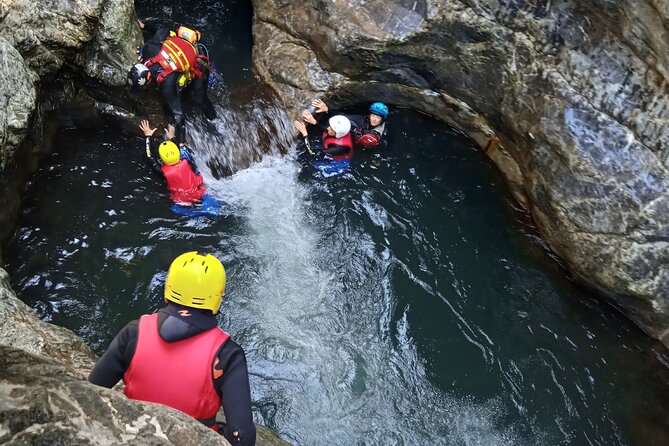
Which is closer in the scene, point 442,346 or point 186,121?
point 442,346

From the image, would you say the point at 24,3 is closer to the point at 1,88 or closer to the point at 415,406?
the point at 1,88

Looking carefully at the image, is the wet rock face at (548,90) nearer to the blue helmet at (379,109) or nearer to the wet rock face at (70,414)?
the blue helmet at (379,109)

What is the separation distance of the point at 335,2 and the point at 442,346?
468 centimetres

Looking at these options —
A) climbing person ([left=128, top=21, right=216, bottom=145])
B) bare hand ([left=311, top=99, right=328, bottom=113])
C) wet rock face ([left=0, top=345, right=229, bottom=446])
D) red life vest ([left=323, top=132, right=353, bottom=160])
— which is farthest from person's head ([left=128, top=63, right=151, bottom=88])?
wet rock face ([left=0, top=345, right=229, bottom=446])

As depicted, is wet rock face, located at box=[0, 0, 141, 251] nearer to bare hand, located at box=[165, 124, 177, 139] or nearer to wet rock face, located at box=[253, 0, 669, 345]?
bare hand, located at box=[165, 124, 177, 139]

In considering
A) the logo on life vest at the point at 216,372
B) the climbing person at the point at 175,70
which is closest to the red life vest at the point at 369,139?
the climbing person at the point at 175,70

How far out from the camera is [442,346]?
20.1ft

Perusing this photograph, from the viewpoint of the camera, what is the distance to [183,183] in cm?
659

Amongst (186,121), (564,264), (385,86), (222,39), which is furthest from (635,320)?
(222,39)

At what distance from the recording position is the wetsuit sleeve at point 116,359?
127 inches

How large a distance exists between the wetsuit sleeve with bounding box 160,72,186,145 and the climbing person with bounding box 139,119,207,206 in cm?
35

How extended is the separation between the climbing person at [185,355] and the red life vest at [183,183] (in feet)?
11.1

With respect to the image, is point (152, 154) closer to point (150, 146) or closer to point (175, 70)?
point (150, 146)

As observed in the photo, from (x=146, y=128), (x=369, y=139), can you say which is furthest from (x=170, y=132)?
(x=369, y=139)
